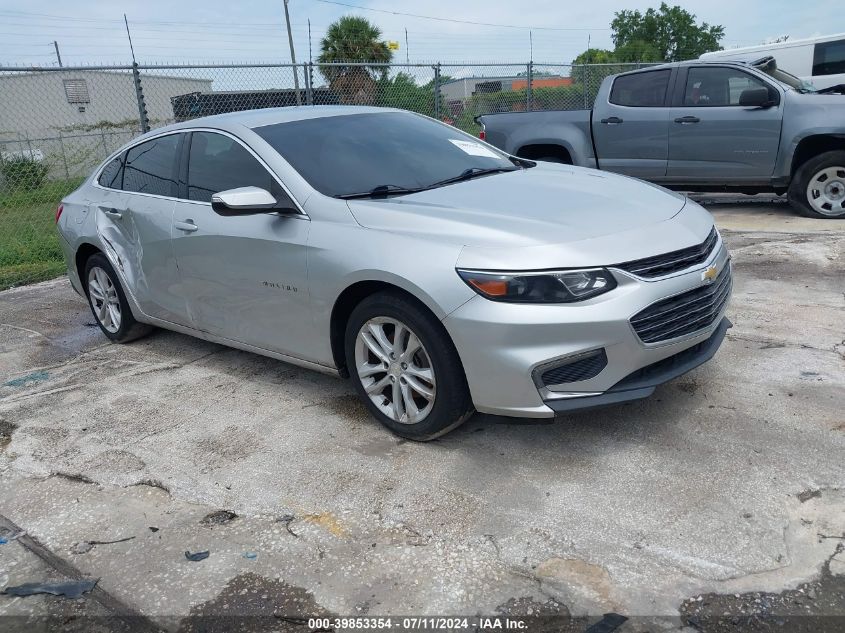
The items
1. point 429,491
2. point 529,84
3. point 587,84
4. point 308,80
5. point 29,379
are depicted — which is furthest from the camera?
point 587,84

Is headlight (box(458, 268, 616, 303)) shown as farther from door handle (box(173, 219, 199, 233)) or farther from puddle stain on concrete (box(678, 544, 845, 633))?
door handle (box(173, 219, 199, 233))

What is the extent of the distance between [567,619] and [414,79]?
1146 cm

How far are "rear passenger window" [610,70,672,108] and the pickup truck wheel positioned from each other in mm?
1822

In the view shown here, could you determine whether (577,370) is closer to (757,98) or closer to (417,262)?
(417,262)

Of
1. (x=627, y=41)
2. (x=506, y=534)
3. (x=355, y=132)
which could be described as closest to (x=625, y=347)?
(x=506, y=534)

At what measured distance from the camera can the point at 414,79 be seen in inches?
502

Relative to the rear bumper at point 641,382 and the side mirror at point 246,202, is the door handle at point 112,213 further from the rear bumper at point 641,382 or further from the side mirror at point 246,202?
the rear bumper at point 641,382

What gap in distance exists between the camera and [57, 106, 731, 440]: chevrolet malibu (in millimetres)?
3148

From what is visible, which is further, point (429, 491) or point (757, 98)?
point (757, 98)

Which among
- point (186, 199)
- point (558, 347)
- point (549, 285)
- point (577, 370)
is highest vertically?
point (186, 199)

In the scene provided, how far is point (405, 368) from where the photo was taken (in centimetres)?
355

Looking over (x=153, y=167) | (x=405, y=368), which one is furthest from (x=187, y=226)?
(x=405, y=368)

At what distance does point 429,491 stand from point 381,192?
1.55 meters

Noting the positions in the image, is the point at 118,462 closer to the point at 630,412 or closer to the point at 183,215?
the point at 183,215
